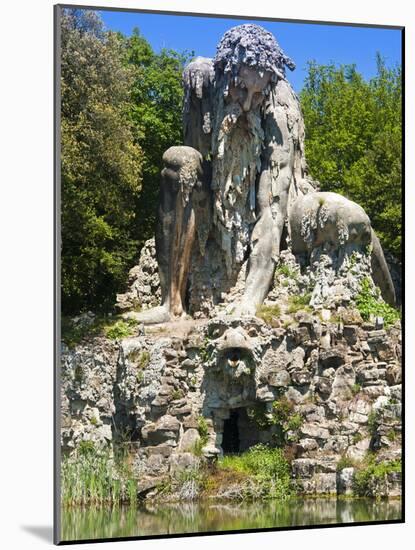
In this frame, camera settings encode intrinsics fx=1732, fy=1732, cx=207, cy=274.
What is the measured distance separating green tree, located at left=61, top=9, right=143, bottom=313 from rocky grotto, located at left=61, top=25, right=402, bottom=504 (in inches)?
10.6

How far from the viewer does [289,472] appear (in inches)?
598

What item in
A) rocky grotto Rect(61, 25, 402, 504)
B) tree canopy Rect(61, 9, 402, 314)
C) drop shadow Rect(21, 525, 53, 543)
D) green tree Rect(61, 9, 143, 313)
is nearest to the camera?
drop shadow Rect(21, 525, 53, 543)

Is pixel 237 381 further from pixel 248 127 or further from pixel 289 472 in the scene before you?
pixel 248 127

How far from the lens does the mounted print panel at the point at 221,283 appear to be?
14641 millimetres

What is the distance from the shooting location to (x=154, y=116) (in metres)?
15.6

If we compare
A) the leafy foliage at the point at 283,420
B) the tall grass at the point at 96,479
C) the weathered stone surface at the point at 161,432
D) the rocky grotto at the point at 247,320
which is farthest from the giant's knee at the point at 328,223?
the tall grass at the point at 96,479

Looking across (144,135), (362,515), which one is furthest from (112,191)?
(362,515)

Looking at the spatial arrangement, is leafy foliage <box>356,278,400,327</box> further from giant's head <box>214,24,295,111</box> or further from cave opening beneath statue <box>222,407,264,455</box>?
giant's head <box>214,24,295,111</box>

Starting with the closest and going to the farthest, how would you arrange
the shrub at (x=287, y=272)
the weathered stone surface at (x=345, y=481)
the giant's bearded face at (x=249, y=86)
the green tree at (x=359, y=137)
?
the weathered stone surface at (x=345, y=481)
the giant's bearded face at (x=249, y=86)
the shrub at (x=287, y=272)
the green tree at (x=359, y=137)

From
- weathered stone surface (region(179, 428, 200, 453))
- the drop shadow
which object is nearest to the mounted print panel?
weathered stone surface (region(179, 428, 200, 453))

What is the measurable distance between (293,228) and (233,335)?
1.33 meters

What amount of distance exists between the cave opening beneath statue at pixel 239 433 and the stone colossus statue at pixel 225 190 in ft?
3.27

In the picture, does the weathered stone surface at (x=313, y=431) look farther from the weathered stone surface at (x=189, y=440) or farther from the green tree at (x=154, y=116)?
the green tree at (x=154, y=116)

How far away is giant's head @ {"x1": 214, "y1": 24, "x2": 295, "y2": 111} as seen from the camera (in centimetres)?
1504
